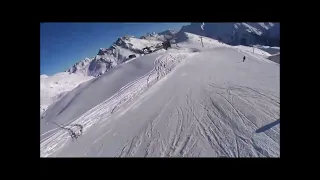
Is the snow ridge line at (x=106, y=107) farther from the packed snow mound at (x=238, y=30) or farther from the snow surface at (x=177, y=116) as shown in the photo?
the packed snow mound at (x=238, y=30)

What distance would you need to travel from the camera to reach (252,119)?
3.40 m

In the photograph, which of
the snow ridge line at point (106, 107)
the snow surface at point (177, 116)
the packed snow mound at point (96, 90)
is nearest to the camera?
the snow surface at point (177, 116)

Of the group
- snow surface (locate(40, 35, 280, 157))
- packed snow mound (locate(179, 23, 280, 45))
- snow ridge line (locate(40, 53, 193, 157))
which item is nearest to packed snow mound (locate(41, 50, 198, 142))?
snow surface (locate(40, 35, 280, 157))

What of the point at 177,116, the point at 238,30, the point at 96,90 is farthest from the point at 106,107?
the point at 238,30

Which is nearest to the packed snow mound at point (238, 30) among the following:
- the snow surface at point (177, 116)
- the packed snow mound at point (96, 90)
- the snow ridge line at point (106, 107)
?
the snow surface at point (177, 116)

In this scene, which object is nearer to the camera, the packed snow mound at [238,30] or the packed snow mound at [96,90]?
the packed snow mound at [238,30]

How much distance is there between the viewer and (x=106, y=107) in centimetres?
423

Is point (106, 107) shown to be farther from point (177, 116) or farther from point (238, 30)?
point (238, 30)

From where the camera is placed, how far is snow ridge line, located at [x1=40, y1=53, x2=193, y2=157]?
10.0 feet

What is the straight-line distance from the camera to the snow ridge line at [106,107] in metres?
3.05

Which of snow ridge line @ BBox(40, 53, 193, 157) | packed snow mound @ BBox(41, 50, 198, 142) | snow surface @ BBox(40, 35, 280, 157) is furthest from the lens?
packed snow mound @ BBox(41, 50, 198, 142)

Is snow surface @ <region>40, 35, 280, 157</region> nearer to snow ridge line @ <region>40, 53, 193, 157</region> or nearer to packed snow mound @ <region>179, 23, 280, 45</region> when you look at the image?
snow ridge line @ <region>40, 53, 193, 157</region>

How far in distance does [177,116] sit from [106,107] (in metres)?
1.19
